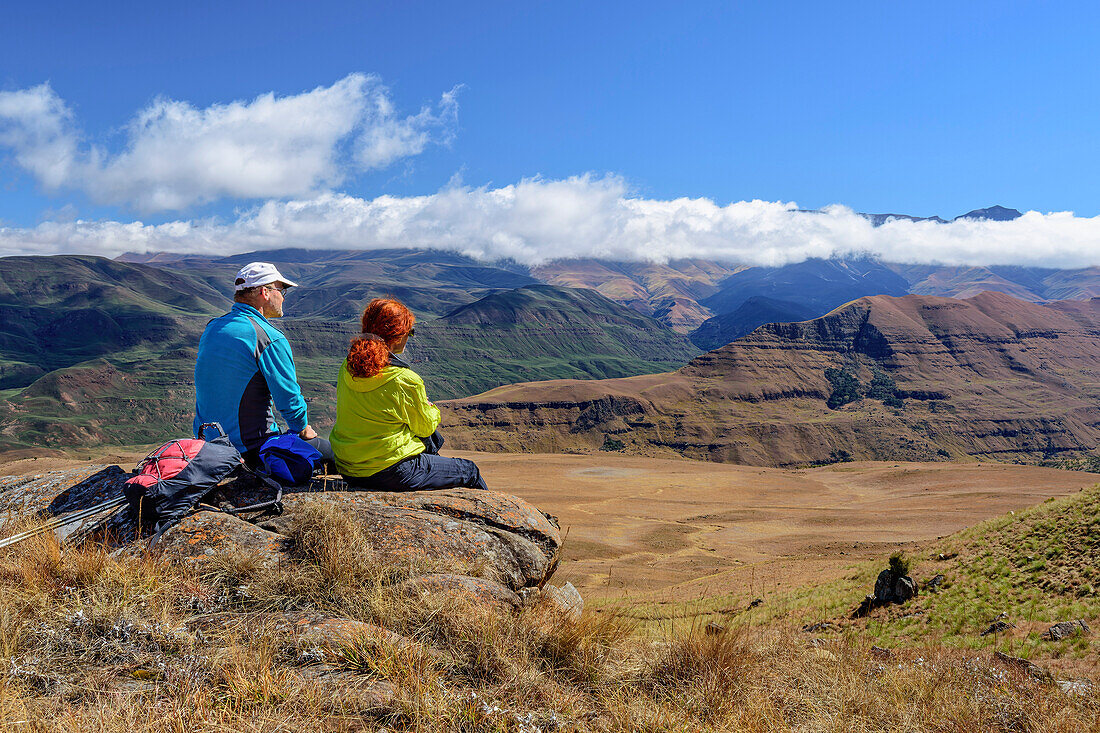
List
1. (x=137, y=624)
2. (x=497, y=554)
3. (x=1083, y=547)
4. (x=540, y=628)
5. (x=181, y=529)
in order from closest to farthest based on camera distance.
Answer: (x=137, y=624) → (x=540, y=628) → (x=181, y=529) → (x=497, y=554) → (x=1083, y=547)

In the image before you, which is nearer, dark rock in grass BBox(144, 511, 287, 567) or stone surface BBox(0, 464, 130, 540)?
dark rock in grass BBox(144, 511, 287, 567)

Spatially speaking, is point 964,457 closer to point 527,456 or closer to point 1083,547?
point 527,456

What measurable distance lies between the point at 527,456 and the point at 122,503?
284ft

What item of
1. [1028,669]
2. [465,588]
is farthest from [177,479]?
[1028,669]

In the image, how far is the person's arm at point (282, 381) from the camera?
5820mm

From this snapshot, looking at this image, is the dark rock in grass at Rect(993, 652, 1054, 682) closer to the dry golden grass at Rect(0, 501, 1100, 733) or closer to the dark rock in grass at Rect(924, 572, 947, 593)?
the dry golden grass at Rect(0, 501, 1100, 733)

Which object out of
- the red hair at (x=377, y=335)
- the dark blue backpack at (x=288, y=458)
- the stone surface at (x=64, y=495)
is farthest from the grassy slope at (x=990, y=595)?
the stone surface at (x=64, y=495)

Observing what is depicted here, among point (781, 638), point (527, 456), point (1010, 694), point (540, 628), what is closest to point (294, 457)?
point (540, 628)

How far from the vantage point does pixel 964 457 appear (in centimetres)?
12900

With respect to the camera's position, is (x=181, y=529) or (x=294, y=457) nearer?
(x=181, y=529)

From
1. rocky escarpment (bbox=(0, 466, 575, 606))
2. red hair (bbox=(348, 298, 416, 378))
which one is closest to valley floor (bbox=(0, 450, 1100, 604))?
rocky escarpment (bbox=(0, 466, 575, 606))

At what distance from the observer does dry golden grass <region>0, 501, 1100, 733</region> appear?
3195 millimetres

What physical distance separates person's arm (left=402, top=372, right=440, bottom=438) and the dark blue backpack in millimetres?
1042

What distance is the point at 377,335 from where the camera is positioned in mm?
5926
